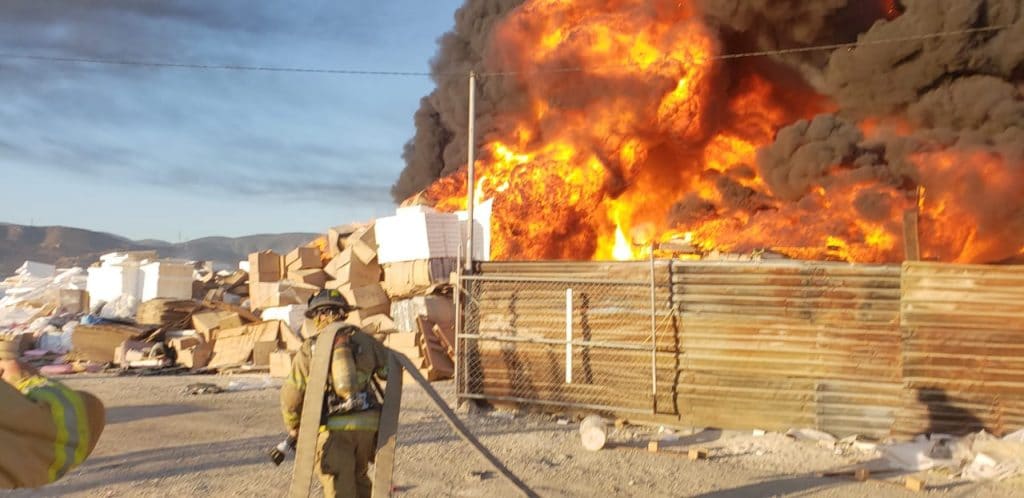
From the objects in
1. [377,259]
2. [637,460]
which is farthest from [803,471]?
→ [377,259]

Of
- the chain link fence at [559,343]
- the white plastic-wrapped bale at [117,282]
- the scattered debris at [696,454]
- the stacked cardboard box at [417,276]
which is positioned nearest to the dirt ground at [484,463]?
the scattered debris at [696,454]

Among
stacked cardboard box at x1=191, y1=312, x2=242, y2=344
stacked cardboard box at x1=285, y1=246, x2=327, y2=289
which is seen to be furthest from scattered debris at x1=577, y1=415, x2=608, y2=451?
stacked cardboard box at x1=191, y1=312, x2=242, y2=344

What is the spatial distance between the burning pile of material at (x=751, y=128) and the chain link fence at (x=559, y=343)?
1000cm

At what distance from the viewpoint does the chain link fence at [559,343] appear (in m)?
10.0

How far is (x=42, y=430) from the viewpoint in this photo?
6.39 ft

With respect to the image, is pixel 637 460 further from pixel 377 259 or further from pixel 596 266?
pixel 377 259

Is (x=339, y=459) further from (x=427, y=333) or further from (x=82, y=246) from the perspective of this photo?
(x=82, y=246)

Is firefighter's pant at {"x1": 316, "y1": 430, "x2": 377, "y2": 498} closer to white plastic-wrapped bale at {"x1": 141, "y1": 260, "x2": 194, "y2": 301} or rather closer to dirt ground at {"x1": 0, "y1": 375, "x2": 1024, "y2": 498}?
dirt ground at {"x1": 0, "y1": 375, "x2": 1024, "y2": 498}

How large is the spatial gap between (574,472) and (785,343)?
2913 mm

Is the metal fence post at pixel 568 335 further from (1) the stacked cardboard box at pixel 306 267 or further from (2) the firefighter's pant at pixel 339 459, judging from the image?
(1) the stacked cardboard box at pixel 306 267

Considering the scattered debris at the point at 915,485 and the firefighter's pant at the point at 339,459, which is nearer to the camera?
the firefighter's pant at the point at 339,459

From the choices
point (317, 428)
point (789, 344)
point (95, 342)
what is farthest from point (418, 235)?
point (317, 428)

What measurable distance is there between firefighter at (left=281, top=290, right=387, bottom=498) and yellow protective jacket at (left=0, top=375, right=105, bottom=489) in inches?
120

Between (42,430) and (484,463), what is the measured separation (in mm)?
6495
